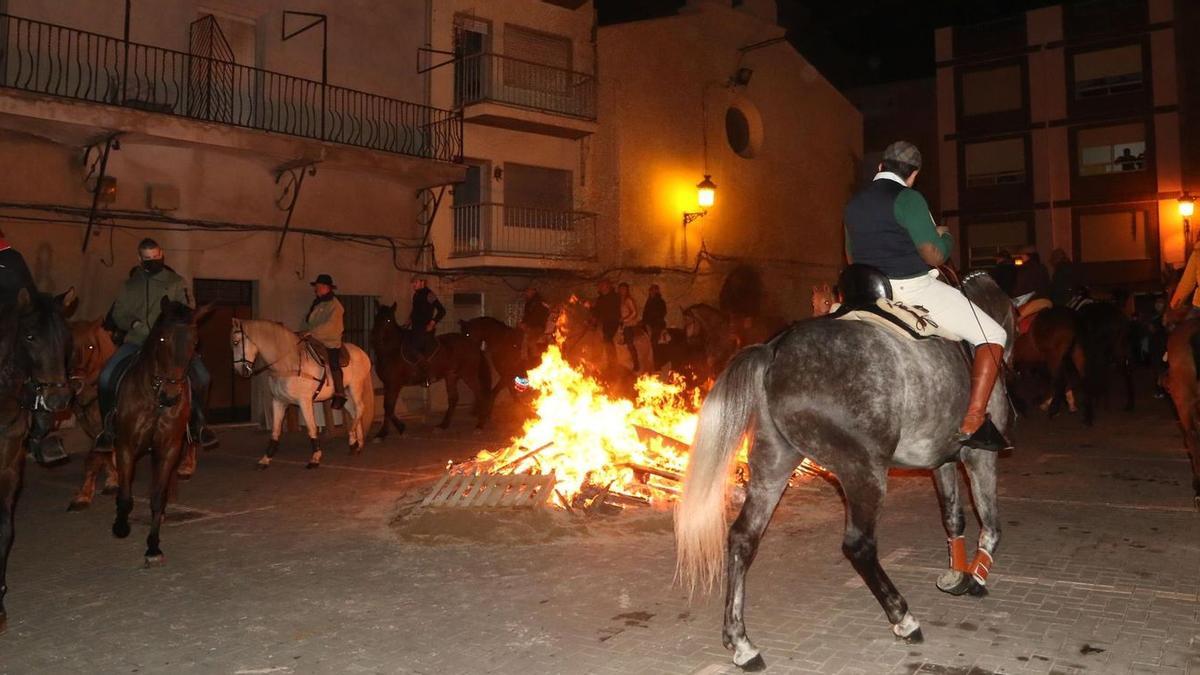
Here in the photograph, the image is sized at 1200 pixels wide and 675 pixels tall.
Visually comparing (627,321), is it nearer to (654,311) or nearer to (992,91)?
(654,311)

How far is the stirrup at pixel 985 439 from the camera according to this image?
17.8 ft

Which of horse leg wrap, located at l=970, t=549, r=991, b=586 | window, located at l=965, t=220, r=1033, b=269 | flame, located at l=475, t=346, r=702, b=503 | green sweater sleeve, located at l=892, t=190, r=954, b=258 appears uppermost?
window, located at l=965, t=220, r=1033, b=269

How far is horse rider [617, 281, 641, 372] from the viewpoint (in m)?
19.1

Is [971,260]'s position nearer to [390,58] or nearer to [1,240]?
[390,58]

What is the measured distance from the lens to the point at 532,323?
17953 millimetres

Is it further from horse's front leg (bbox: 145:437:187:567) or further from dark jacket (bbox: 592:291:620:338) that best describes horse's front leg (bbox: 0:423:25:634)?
dark jacket (bbox: 592:291:620:338)

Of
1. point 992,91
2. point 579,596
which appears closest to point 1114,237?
point 992,91

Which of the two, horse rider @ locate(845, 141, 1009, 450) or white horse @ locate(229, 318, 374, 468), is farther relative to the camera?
white horse @ locate(229, 318, 374, 468)

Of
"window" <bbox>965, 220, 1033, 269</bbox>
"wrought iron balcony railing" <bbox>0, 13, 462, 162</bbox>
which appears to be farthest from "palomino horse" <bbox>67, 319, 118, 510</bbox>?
"window" <bbox>965, 220, 1033, 269</bbox>

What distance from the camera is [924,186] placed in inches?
1711

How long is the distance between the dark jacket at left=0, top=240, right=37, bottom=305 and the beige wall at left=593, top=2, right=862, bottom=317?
754 inches

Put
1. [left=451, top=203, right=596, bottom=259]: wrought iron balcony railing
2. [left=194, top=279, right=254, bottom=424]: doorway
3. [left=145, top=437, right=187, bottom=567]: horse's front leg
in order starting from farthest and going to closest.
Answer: [left=451, top=203, right=596, bottom=259]: wrought iron balcony railing
[left=194, top=279, right=254, bottom=424]: doorway
[left=145, top=437, right=187, bottom=567]: horse's front leg

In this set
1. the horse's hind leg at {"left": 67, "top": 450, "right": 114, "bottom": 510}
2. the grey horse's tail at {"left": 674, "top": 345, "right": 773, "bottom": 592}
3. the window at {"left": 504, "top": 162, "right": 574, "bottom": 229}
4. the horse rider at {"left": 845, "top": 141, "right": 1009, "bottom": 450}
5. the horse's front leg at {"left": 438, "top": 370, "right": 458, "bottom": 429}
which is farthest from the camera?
the window at {"left": 504, "top": 162, "right": 574, "bottom": 229}

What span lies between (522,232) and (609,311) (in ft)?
15.8
